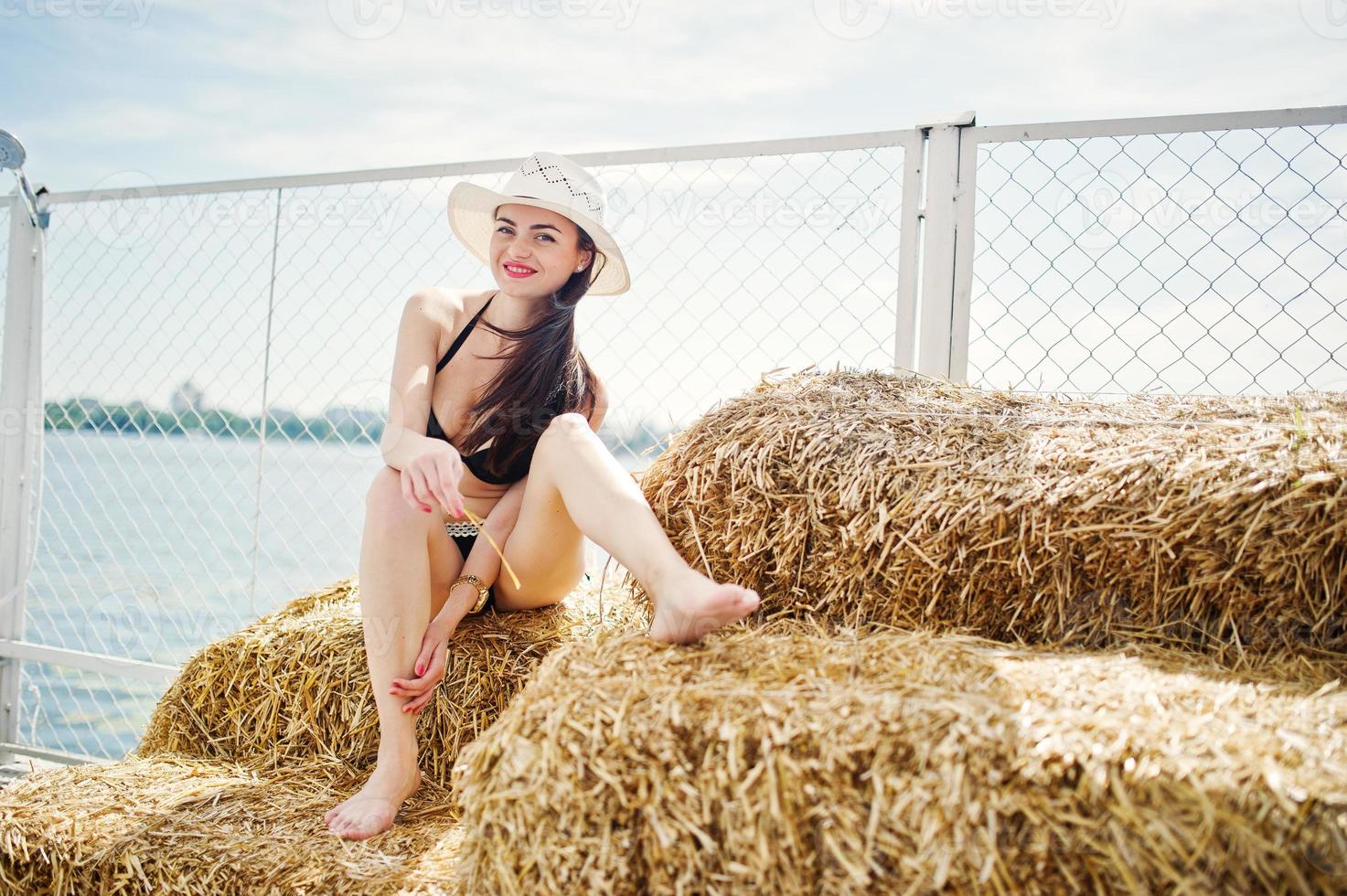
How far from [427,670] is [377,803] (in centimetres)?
23

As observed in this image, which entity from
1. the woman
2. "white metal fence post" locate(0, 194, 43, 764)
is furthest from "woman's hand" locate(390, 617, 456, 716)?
"white metal fence post" locate(0, 194, 43, 764)

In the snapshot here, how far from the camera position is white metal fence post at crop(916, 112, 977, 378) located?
76.4 inches

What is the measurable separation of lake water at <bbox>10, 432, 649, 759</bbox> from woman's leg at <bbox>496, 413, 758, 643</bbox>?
12 cm

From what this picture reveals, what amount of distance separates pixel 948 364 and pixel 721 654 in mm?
1145

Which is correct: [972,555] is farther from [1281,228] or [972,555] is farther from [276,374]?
[276,374]

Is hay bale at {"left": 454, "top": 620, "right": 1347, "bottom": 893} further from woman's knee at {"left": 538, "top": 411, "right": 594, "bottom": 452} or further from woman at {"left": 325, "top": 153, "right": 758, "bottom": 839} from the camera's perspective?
woman's knee at {"left": 538, "top": 411, "right": 594, "bottom": 452}

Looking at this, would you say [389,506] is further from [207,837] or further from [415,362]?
[207,837]

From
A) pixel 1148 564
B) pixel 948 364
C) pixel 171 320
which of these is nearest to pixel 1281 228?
pixel 948 364

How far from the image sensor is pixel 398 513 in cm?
143

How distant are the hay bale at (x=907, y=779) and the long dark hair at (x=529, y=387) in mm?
735

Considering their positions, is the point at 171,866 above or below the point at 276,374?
below

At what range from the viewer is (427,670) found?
4.91ft

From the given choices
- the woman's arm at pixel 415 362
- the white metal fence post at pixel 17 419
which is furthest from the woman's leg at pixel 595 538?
the white metal fence post at pixel 17 419

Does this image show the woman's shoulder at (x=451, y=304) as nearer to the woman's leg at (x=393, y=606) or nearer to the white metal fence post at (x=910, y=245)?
the woman's leg at (x=393, y=606)
